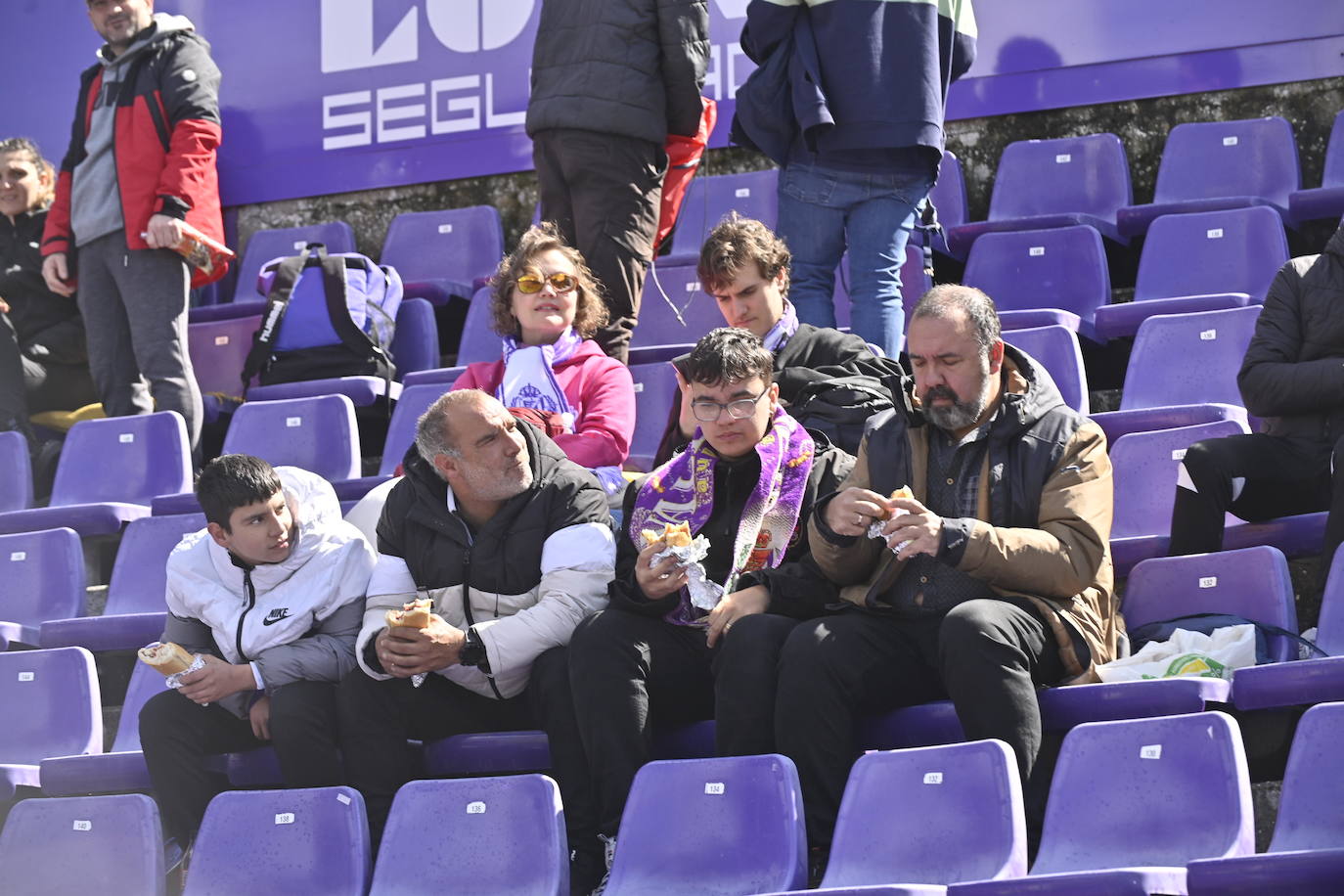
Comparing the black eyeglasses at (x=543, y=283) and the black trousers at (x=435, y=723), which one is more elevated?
the black eyeglasses at (x=543, y=283)

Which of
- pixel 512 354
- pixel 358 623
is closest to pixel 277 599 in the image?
pixel 358 623

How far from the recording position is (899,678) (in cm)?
345

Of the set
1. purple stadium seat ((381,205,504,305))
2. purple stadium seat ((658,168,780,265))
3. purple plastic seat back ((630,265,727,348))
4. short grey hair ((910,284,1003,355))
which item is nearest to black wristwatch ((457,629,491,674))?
short grey hair ((910,284,1003,355))

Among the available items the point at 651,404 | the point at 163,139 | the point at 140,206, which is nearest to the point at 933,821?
the point at 651,404

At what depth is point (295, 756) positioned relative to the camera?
379 cm

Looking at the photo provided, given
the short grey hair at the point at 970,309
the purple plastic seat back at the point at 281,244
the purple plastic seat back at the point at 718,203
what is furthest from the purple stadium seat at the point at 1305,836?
the purple plastic seat back at the point at 281,244

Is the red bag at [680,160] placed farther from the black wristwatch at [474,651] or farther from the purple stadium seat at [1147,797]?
the purple stadium seat at [1147,797]

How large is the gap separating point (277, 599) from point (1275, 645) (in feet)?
6.40

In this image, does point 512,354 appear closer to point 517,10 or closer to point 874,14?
point 874,14

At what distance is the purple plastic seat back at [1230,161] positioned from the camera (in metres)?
5.68

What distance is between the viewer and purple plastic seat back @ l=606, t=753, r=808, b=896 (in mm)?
3123

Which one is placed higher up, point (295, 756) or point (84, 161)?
point (84, 161)

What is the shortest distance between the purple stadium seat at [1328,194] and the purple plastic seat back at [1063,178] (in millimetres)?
562

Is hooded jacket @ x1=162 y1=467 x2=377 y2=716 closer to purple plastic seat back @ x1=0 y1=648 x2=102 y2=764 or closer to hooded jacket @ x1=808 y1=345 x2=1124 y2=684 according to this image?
purple plastic seat back @ x1=0 y1=648 x2=102 y2=764
